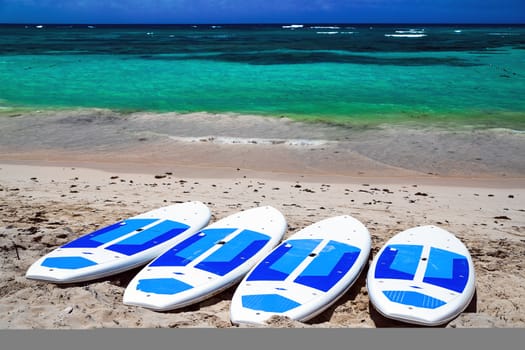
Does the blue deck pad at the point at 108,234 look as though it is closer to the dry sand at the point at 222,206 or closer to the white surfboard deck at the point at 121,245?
the white surfboard deck at the point at 121,245

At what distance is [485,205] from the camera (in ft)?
21.2

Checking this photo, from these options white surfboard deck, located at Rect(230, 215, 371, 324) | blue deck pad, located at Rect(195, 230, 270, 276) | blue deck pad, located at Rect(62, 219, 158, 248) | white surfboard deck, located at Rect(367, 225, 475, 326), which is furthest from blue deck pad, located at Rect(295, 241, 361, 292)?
blue deck pad, located at Rect(62, 219, 158, 248)

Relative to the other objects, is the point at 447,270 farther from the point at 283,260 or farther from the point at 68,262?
the point at 68,262

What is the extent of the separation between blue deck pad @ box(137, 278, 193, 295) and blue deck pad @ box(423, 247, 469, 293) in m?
1.98

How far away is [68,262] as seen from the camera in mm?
4191

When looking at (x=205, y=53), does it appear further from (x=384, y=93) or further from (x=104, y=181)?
(x=104, y=181)

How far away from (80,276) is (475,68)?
22.9 m

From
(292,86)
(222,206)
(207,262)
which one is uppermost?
(292,86)

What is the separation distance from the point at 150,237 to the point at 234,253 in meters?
0.94

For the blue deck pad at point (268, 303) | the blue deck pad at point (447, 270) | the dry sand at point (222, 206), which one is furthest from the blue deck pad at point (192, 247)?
the blue deck pad at point (447, 270)

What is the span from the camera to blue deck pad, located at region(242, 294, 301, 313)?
3516 millimetres

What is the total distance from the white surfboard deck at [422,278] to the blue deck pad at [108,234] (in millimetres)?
2467

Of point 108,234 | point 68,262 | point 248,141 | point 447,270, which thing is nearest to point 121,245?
point 108,234

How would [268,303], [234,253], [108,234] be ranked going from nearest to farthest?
[268,303]
[234,253]
[108,234]
